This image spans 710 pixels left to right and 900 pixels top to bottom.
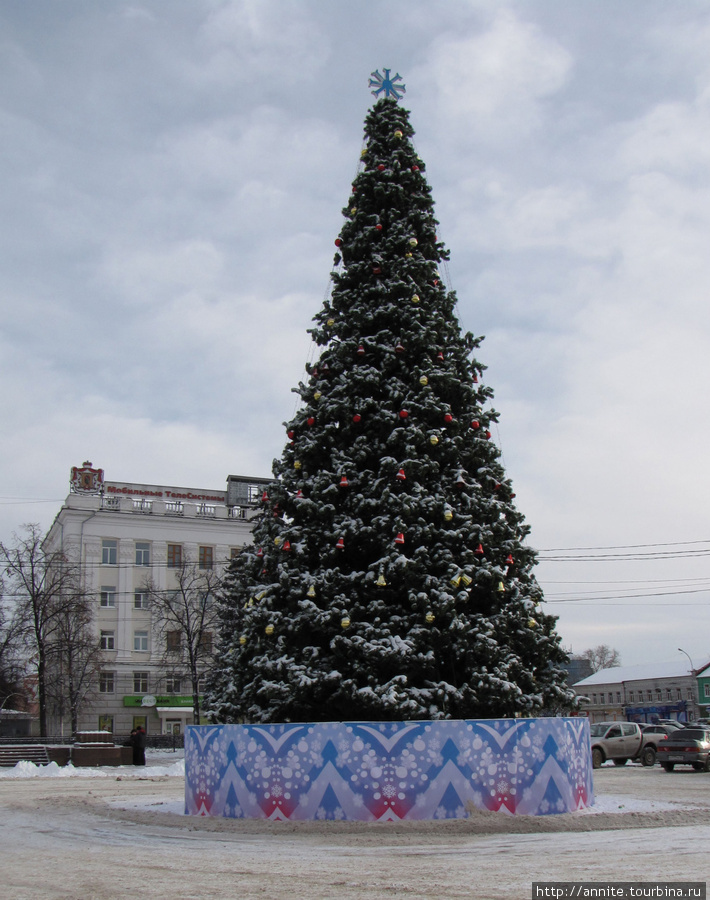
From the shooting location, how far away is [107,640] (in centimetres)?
5653

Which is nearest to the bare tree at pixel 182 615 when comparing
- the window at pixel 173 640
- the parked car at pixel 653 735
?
the window at pixel 173 640

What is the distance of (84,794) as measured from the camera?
18.9 m

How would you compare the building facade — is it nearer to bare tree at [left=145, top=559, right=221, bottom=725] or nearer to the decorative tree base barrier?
bare tree at [left=145, top=559, right=221, bottom=725]

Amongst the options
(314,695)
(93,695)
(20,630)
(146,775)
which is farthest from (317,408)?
(93,695)

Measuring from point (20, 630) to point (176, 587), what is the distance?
16905 millimetres

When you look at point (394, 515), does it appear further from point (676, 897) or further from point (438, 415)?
point (676, 897)

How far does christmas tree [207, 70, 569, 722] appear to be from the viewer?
12.9m

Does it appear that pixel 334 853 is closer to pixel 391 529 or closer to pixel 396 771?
pixel 396 771

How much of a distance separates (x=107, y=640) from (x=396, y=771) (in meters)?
48.4

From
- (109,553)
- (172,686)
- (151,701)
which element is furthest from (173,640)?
(109,553)

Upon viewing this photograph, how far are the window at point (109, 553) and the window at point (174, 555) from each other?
3569 millimetres

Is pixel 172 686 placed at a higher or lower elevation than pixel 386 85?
lower

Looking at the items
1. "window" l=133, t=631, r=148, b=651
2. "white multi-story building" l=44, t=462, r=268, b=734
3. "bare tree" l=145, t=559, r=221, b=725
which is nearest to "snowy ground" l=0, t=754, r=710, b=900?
"bare tree" l=145, t=559, r=221, b=725

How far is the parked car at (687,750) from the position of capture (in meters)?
26.7
